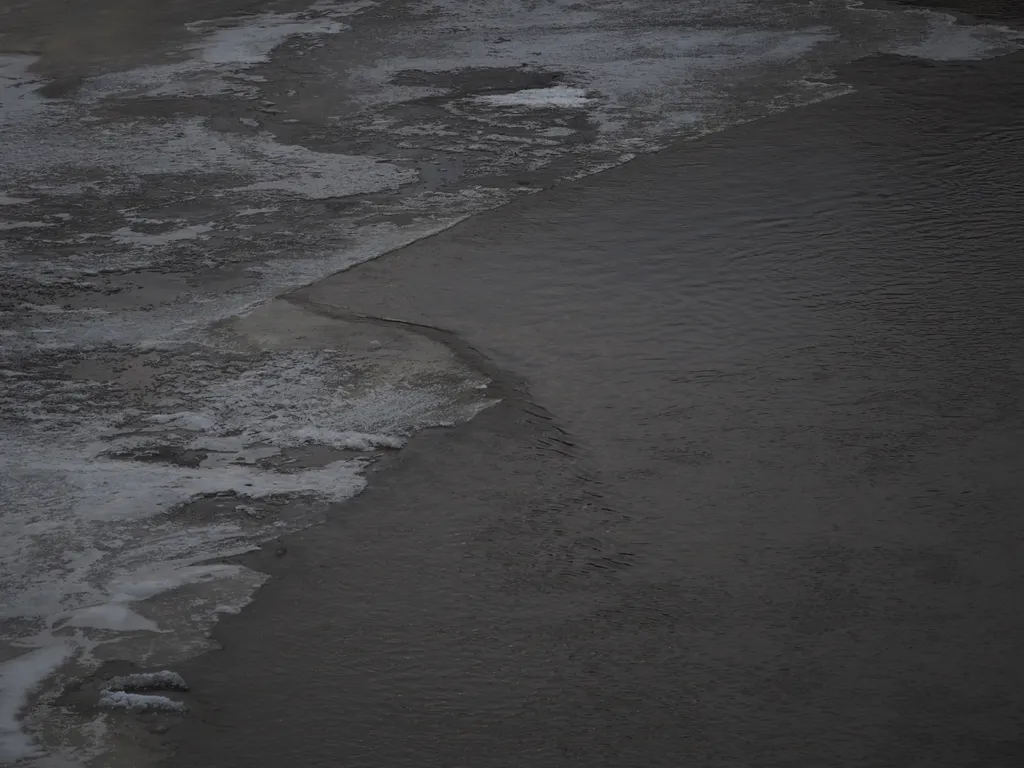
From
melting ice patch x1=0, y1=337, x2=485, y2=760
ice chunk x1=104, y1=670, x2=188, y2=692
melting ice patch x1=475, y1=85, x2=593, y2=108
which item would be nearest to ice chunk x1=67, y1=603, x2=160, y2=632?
melting ice patch x1=0, y1=337, x2=485, y2=760

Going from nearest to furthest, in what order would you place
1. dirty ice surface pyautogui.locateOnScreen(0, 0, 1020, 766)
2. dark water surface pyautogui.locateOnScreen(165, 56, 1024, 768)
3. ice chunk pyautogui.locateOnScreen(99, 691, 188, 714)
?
dark water surface pyautogui.locateOnScreen(165, 56, 1024, 768), ice chunk pyautogui.locateOnScreen(99, 691, 188, 714), dirty ice surface pyautogui.locateOnScreen(0, 0, 1020, 766)

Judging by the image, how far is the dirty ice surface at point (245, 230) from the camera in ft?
11.5

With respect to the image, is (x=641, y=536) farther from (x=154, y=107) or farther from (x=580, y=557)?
(x=154, y=107)

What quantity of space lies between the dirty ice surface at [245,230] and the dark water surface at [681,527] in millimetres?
252

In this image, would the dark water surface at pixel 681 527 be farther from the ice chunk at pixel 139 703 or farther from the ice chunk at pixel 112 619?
the ice chunk at pixel 112 619

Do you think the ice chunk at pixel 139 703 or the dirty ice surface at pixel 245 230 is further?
the dirty ice surface at pixel 245 230

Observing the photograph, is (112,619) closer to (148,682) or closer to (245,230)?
(148,682)

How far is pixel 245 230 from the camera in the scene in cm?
595

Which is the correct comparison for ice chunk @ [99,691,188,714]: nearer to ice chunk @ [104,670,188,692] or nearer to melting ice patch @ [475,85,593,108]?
ice chunk @ [104,670,188,692]

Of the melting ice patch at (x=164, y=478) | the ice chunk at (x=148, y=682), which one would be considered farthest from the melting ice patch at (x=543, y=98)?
the ice chunk at (x=148, y=682)

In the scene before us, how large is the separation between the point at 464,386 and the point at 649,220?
1841 millimetres

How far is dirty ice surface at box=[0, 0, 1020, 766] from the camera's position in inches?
138

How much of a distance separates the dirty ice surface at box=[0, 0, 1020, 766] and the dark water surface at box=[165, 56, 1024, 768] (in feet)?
0.83

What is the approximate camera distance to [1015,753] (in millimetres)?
2650
